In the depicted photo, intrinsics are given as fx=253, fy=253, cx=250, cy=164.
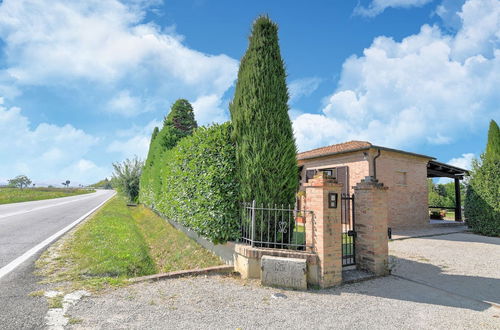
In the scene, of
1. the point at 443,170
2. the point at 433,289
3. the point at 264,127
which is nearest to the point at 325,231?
the point at 433,289

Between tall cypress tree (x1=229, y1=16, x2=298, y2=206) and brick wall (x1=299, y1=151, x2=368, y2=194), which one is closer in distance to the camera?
tall cypress tree (x1=229, y1=16, x2=298, y2=206)

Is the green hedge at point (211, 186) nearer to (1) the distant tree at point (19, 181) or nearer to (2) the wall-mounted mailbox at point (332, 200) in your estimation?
(2) the wall-mounted mailbox at point (332, 200)

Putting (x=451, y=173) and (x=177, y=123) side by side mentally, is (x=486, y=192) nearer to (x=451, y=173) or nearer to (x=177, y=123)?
(x=451, y=173)

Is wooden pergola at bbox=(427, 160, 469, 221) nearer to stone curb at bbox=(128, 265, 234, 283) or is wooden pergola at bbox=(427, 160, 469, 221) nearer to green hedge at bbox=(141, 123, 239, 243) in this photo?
green hedge at bbox=(141, 123, 239, 243)

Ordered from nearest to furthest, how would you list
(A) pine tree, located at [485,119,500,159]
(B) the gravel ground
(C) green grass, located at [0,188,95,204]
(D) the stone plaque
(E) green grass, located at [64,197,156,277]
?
(D) the stone plaque, (E) green grass, located at [64,197,156,277], (B) the gravel ground, (A) pine tree, located at [485,119,500,159], (C) green grass, located at [0,188,95,204]

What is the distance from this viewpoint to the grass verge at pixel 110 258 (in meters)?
4.48

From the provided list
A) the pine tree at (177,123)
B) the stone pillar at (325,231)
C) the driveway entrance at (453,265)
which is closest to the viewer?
the stone pillar at (325,231)

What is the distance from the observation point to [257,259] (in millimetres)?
4621

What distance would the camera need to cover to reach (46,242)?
23.0ft

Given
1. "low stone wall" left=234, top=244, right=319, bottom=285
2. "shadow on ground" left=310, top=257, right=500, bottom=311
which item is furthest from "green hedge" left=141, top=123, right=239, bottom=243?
"shadow on ground" left=310, top=257, right=500, bottom=311

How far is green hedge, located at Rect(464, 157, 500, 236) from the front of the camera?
11.1 meters

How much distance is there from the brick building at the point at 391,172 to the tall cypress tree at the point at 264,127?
6268 mm

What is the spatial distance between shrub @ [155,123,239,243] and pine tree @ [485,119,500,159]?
43.0ft

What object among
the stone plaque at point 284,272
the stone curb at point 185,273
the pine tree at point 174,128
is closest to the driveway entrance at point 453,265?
the stone plaque at point 284,272
